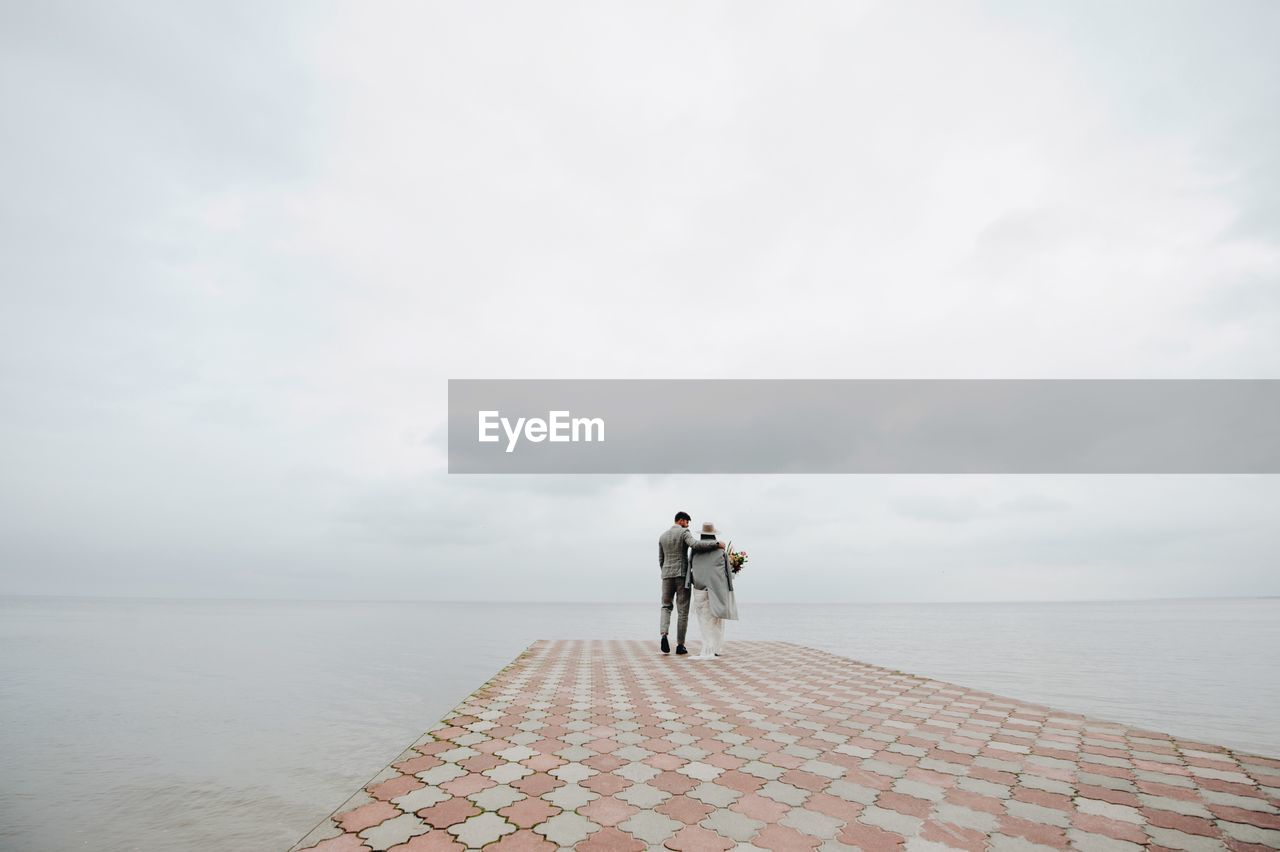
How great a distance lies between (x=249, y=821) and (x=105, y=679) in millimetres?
15068

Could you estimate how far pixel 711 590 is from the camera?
36.3ft

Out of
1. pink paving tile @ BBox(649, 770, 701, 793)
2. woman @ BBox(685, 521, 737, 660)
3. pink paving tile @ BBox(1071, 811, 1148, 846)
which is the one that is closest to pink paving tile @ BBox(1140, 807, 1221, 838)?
pink paving tile @ BBox(1071, 811, 1148, 846)

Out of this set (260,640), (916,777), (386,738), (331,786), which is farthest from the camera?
(260,640)

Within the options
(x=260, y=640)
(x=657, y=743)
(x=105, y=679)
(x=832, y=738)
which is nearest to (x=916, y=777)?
(x=832, y=738)

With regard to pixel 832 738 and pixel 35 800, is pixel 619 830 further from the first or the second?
pixel 35 800

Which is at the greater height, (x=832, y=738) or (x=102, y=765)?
(x=832, y=738)

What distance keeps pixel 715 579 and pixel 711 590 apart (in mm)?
218

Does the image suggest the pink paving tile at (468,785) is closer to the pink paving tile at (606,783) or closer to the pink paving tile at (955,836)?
the pink paving tile at (606,783)

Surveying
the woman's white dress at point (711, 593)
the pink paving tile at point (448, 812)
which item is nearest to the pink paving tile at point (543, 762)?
the pink paving tile at point (448, 812)

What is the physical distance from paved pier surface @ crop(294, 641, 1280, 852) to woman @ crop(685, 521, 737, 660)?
3590 mm

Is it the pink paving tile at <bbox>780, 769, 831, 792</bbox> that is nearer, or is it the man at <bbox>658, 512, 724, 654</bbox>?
the pink paving tile at <bbox>780, 769, 831, 792</bbox>

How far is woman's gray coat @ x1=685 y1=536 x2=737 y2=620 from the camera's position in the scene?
435 inches

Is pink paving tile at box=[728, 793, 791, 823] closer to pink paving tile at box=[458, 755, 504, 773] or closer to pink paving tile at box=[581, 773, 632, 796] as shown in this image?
pink paving tile at box=[581, 773, 632, 796]

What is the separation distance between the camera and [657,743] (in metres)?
5.39
